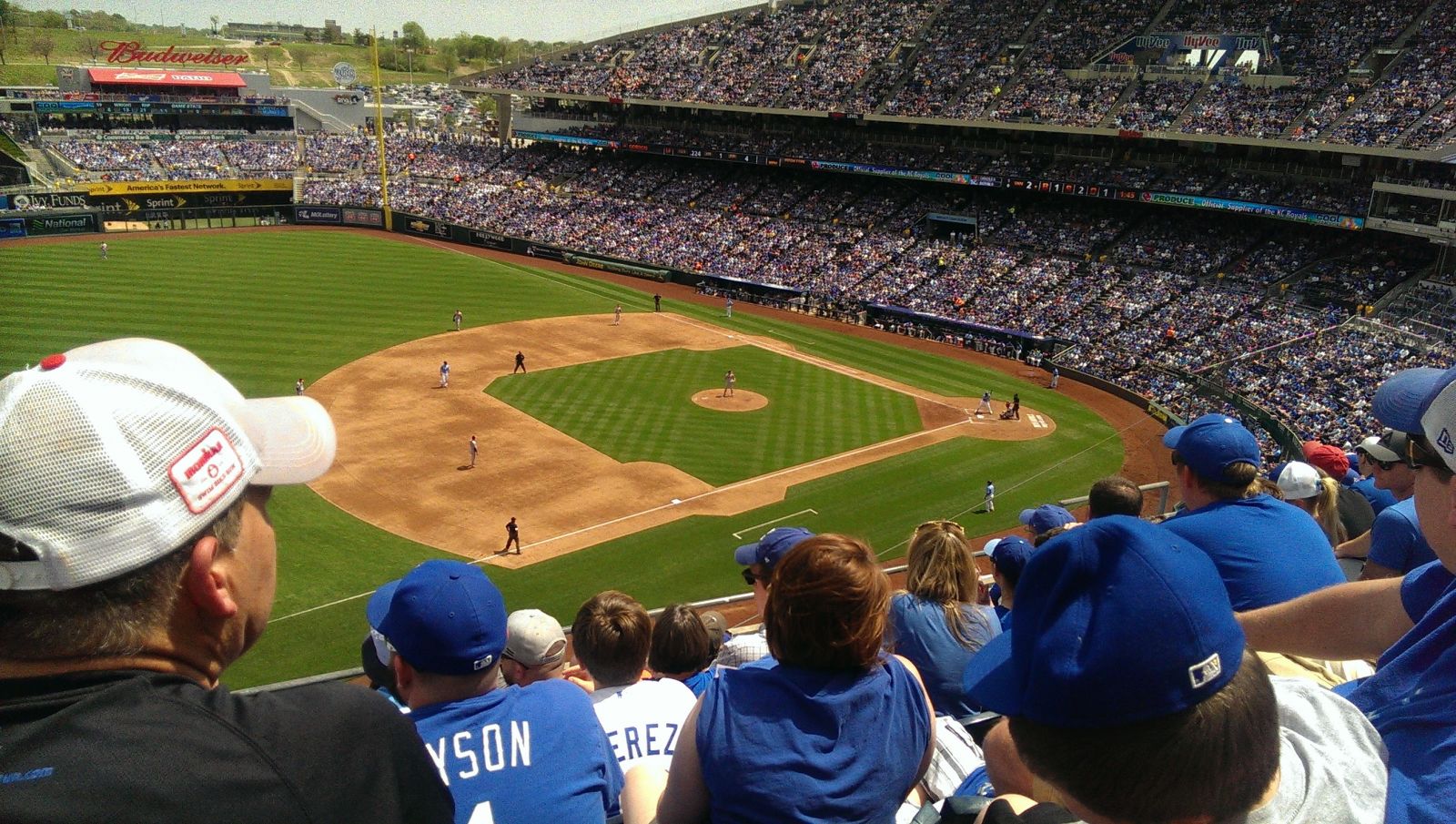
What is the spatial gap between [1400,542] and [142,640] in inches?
254

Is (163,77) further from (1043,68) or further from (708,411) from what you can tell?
(1043,68)

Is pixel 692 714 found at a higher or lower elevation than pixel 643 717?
higher

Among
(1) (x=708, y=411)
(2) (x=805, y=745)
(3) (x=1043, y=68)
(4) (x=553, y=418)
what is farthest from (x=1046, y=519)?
(3) (x=1043, y=68)

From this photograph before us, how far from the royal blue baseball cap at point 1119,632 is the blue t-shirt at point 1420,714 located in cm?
71

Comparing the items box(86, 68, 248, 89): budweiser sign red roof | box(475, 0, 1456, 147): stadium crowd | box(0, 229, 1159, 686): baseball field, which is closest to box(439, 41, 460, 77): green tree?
box(86, 68, 248, 89): budweiser sign red roof

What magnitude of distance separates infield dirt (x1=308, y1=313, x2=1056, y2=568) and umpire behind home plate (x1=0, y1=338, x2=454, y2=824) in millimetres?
21275

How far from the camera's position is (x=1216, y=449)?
209 inches

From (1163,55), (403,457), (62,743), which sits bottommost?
(403,457)

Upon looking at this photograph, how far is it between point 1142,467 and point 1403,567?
2732cm

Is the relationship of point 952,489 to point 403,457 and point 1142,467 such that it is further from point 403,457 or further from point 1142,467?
point 403,457

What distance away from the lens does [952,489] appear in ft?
94.2

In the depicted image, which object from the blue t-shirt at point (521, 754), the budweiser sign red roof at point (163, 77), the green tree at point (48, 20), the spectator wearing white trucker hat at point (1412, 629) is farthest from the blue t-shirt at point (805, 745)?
the green tree at point (48, 20)

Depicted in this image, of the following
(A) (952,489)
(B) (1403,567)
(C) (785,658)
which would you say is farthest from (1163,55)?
(C) (785,658)

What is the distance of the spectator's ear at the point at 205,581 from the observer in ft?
6.96
